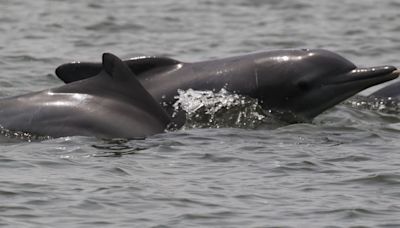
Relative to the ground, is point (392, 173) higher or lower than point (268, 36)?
lower

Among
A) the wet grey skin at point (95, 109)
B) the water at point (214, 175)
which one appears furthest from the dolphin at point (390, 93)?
the wet grey skin at point (95, 109)

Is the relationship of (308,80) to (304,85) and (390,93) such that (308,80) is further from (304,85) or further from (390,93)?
(390,93)

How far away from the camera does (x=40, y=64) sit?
2038cm

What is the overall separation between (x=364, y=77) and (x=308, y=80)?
63 centimetres

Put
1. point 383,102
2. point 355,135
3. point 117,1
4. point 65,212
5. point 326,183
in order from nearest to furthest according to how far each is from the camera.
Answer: point 65,212
point 326,183
point 355,135
point 383,102
point 117,1

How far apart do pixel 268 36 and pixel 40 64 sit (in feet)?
17.1

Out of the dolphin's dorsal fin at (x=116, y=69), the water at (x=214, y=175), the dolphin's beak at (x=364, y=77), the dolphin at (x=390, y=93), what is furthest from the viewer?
the dolphin at (x=390, y=93)

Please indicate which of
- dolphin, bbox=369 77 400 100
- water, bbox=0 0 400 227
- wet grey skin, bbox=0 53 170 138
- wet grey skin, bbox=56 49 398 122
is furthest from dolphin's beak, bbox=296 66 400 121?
dolphin, bbox=369 77 400 100

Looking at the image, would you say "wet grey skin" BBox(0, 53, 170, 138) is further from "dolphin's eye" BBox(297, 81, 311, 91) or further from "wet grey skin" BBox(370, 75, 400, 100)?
"wet grey skin" BBox(370, 75, 400, 100)

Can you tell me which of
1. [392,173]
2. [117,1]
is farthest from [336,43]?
[392,173]

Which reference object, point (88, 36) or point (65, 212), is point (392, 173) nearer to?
point (65, 212)

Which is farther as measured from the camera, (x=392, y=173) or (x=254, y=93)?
(x=254, y=93)

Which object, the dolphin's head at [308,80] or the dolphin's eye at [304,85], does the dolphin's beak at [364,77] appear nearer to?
the dolphin's head at [308,80]

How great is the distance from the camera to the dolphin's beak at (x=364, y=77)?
48.2 feet
